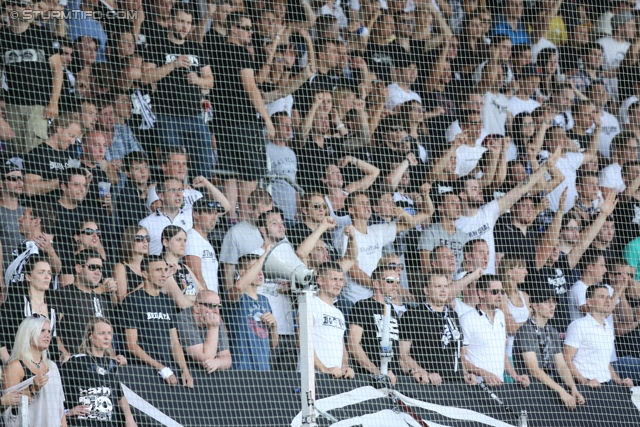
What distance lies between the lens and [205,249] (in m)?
6.71

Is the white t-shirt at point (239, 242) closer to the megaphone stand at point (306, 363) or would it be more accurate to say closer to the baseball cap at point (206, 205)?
the baseball cap at point (206, 205)

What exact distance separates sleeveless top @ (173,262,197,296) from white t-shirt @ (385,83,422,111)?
226 cm

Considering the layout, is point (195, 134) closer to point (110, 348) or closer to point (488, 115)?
point (110, 348)

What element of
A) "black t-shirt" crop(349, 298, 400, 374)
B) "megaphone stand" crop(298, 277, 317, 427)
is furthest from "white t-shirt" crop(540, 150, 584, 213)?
"megaphone stand" crop(298, 277, 317, 427)

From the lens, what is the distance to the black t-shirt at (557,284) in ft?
24.9

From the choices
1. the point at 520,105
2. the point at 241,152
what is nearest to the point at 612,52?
the point at 520,105

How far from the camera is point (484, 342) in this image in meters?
7.07

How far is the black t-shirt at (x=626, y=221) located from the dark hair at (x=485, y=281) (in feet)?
4.39

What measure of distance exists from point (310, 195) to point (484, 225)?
52.9 inches

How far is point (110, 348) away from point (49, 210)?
90 centimetres

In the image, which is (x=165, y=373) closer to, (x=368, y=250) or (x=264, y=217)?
(x=264, y=217)

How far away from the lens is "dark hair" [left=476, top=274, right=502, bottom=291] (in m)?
7.31

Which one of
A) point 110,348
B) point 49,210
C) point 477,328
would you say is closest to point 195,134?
point 49,210

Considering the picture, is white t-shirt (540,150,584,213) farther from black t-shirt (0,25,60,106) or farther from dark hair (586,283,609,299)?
black t-shirt (0,25,60,106)
